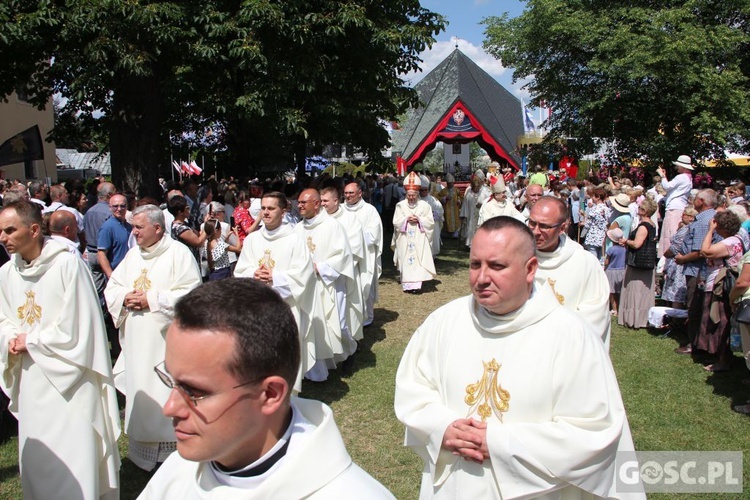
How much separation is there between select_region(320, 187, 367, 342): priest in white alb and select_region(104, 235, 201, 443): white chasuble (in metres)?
3.06

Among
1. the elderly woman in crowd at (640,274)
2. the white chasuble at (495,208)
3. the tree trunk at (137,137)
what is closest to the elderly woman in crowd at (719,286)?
the elderly woman in crowd at (640,274)

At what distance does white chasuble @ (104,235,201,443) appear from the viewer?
515 centimetres

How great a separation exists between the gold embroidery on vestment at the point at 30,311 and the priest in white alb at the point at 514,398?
2.58 meters

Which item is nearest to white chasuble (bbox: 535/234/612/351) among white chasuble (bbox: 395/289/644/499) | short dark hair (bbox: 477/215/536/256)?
white chasuble (bbox: 395/289/644/499)

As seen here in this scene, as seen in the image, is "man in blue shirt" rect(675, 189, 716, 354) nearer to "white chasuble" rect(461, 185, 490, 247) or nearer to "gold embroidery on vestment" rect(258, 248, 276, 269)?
"gold embroidery on vestment" rect(258, 248, 276, 269)

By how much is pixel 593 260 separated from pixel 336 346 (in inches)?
142

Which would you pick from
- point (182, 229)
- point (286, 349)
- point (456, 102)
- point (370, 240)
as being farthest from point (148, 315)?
point (456, 102)

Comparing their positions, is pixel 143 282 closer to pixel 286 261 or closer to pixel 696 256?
pixel 286 261

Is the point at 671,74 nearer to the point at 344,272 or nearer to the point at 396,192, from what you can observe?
the point at 396,192

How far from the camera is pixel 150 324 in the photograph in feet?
17.1

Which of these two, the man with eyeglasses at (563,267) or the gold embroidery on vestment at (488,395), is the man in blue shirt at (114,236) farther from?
the gold embroidery on vestment at (488,395)

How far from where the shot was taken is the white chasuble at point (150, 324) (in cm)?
515

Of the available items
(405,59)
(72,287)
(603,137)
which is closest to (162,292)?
(72,287)

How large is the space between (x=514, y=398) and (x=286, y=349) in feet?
4.60
